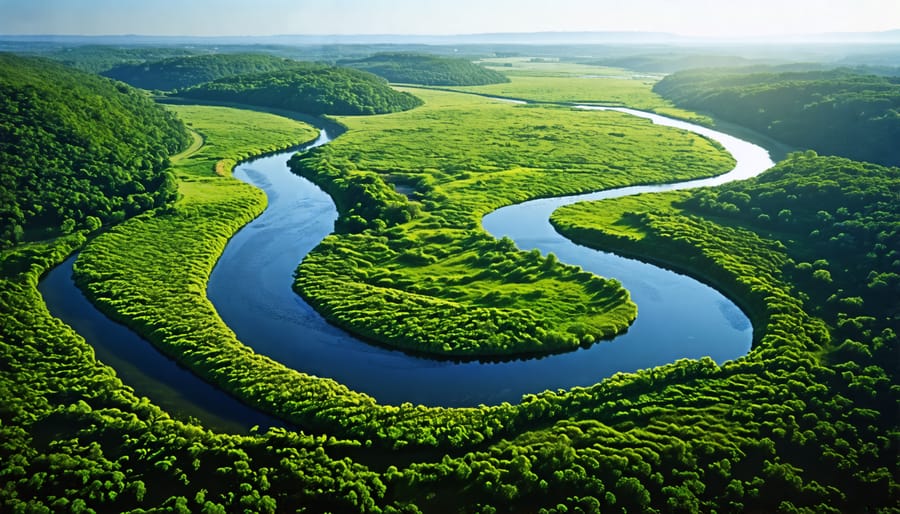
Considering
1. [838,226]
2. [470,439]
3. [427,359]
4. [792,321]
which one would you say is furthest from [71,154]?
[838,226]

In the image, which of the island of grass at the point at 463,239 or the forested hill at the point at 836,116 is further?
the forested hill at the point at 836,116

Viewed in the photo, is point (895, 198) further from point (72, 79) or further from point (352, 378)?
point (72, 79)

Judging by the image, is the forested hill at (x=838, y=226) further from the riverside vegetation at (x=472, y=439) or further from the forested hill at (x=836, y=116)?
the forested hill at (x=836, y=116)

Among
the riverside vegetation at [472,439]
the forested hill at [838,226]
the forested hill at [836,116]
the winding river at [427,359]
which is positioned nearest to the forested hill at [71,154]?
the winding river at [427,359]

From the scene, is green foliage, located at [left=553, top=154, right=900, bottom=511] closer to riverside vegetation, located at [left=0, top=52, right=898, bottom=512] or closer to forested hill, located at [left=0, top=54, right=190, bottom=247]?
riverside vegetation, located at [left=0, top=52, right=898, bottom=512]

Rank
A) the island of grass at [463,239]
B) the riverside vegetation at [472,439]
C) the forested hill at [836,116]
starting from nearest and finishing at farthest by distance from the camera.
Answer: the riverside vegetation at [472,439] < the island of grass at [463,239] < the forested hill at [836,116]

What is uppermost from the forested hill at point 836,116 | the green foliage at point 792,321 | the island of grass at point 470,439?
the forested hill at point 836,116
